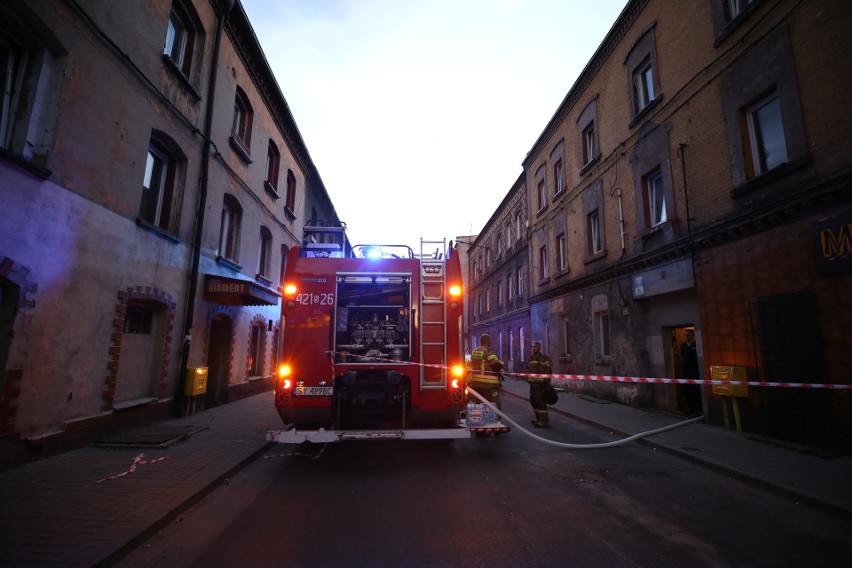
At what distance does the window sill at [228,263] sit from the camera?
10786 mm

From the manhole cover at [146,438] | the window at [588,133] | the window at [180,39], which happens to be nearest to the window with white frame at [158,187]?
the window at [180,39]

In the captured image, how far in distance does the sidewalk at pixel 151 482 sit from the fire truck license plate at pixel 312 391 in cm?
118

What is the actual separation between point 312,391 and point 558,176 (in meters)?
14.9

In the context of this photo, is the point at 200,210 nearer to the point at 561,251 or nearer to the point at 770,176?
the point at 770,176

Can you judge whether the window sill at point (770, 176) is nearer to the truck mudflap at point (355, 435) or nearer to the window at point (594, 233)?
the window at point (594, 233)

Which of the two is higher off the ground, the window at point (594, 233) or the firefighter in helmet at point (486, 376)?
the window at point (594, 233)

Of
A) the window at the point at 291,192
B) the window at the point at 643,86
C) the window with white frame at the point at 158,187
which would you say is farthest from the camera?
the window at the point at 291,192

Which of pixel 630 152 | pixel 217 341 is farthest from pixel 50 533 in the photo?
pixel 630 152

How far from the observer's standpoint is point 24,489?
4.48 m

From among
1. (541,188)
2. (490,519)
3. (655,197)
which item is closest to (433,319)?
(490,519)

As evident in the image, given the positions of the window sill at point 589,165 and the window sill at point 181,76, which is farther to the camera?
the window sill at point 589,165

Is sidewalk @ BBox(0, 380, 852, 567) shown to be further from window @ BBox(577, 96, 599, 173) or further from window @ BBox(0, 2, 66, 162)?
window @ BBox(577, 96, 599, 173)

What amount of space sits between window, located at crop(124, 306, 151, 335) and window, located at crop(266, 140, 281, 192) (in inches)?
298

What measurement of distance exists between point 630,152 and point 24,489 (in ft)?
46.0
